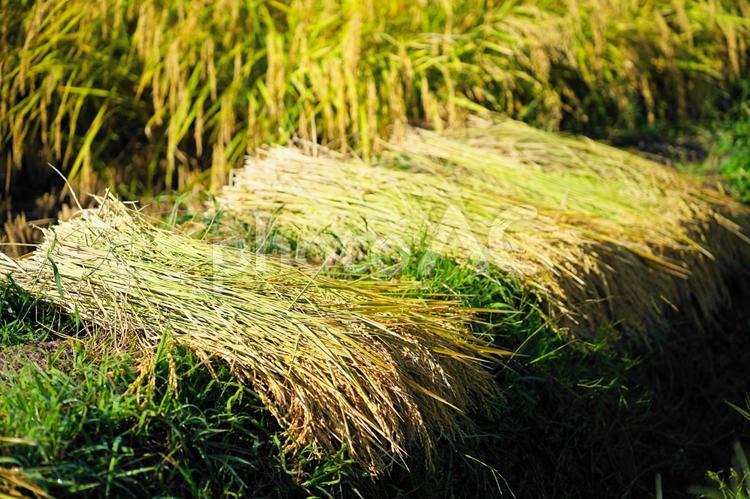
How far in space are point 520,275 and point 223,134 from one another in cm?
156

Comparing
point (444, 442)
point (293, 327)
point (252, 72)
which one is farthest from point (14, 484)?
point (252, 72)

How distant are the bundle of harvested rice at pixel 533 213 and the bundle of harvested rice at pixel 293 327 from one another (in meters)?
0.49

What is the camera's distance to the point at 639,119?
15.4 feet

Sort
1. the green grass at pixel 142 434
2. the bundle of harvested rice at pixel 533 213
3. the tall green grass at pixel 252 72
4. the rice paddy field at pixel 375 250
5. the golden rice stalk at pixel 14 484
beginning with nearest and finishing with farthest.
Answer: the golden rice stalk at pixel 14 484 < the green grass at pixel 142 434 < the rice paddy field at pixel 375 250 < the bundle of harvested rice at pixel 533 213 < the tall green grass at pixel 252 72

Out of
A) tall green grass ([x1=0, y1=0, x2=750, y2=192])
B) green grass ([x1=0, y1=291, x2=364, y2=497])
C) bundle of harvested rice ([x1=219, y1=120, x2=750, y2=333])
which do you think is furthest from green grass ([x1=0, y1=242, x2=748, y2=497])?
tall green grass ([x1=0, y1=0, x2=750, y2=192])

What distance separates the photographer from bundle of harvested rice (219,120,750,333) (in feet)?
9.06

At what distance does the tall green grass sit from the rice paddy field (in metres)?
0.02

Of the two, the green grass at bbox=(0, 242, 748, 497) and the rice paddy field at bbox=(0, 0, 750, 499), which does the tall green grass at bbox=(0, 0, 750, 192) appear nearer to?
the rice paddy field at bbox=(0, 0, 750, 499)

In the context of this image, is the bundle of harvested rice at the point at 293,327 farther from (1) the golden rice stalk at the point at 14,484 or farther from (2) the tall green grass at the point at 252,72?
(2) the tall green grass at the point at 252,72

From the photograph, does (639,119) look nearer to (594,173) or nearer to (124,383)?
(594,173)

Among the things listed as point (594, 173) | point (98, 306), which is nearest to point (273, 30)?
point (594, 173)

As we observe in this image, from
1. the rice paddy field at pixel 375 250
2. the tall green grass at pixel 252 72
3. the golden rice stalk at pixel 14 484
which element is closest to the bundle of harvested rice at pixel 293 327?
the rice paddy field at pixel 375 250

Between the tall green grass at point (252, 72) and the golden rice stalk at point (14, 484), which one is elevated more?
the tall green grass at point (252, 72)

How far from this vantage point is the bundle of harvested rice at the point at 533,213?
276 cm
